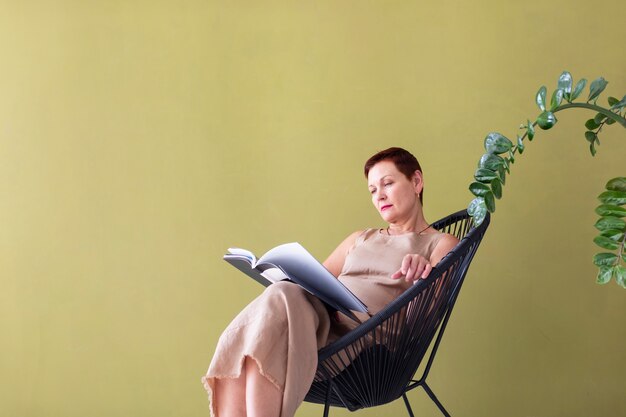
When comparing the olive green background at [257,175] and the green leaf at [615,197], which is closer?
the green leaf at [615,197]

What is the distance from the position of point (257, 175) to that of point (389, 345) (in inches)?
46.2

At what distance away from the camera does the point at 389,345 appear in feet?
6.25

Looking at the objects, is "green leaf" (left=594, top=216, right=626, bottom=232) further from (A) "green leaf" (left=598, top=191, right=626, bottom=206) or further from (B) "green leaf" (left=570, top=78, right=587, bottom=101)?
(B) "green leaf" (left=570, top=78, right=587, bottom=101)

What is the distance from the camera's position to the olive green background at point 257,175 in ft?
8.92

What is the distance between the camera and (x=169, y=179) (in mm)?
2949

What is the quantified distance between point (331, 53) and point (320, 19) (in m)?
0.14

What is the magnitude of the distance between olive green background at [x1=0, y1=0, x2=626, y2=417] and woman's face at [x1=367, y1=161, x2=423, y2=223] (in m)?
0.51

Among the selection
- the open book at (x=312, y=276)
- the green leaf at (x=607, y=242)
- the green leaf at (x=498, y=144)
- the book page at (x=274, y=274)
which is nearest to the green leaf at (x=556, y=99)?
the green leaf at (x=498, y=144)

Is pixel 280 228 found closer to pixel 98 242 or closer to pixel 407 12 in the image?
pixel 98 242

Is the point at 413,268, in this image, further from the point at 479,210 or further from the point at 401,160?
the point at 401,160

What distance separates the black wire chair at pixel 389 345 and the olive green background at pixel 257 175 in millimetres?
810

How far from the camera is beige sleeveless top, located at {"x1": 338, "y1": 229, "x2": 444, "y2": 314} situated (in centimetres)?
212

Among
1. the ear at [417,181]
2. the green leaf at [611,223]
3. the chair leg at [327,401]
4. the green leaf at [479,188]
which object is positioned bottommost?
the chair leg at [327,401]

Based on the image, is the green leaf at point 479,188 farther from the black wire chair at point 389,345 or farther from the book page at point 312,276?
the book page at point 312,276
